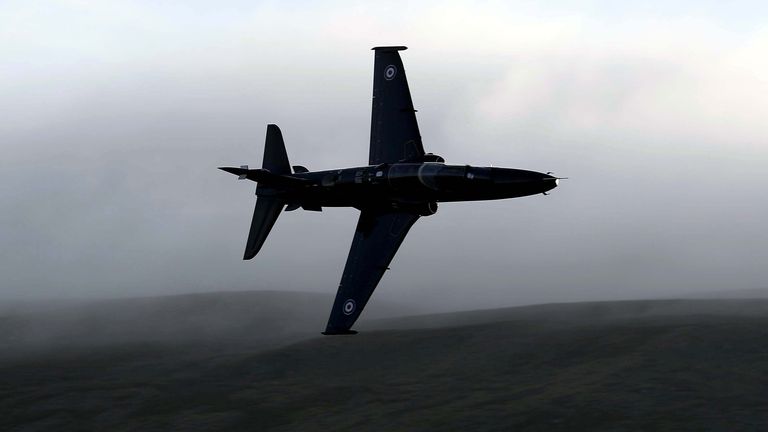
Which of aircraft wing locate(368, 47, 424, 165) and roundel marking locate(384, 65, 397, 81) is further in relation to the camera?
roundel marking locate(384, 65, 397, 81)

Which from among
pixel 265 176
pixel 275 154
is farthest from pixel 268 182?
pixel 275 154

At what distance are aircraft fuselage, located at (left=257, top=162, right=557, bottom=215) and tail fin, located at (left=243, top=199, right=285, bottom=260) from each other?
22.7 inches

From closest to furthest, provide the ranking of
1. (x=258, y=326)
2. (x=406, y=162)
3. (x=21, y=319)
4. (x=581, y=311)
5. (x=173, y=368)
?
(x=406, y=162) < (x=173, y=368) < (x=581, y=311) < (x=258, y=326) < (x=21, y=319)

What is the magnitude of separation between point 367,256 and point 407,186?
15.2 feet

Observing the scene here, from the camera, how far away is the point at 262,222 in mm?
47438

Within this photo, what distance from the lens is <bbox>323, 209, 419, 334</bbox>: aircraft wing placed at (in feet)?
137

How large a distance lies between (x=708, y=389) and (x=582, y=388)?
18.8 feet

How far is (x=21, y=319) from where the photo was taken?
83.3m

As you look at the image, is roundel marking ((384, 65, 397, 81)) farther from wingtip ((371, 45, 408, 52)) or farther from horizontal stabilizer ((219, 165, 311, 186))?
horizontal stabilizer ((219, 165, 311, 186))

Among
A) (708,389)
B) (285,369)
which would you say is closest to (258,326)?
(285,369)

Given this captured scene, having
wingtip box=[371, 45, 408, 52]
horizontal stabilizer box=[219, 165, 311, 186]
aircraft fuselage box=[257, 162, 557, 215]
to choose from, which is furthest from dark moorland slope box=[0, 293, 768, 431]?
wingtip box=[371, 45, 408, 52]

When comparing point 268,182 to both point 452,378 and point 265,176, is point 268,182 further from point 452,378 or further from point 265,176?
point 452,378

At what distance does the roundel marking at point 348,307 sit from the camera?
4141 cm

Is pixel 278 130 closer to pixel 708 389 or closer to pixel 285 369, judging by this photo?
pixel 285 369
